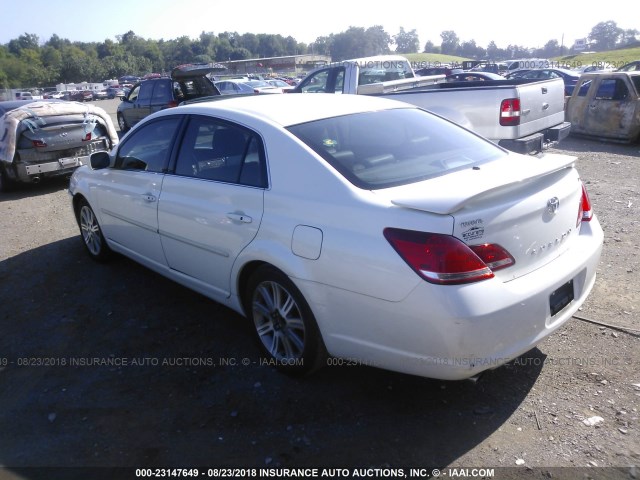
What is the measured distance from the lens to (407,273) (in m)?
2.66

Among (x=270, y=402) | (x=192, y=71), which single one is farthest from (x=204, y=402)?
(x=192, y=71)

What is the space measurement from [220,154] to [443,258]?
1988mm

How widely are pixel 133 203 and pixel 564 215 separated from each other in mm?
3398

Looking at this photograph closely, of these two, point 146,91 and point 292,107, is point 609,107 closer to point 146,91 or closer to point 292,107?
point 292,107

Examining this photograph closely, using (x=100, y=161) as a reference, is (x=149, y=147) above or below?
above

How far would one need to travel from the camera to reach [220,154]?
155 inches

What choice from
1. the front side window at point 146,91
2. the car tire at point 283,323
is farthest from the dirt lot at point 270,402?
the front side window at point 146,91

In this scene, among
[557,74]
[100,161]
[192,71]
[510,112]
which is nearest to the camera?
[100,161]

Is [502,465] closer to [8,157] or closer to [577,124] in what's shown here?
[8,157]

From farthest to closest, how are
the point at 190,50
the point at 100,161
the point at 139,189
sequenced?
the point at 190,50, the point at 100,161, the point at 139,189

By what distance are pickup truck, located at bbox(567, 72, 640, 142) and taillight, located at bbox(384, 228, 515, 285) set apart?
10.8m

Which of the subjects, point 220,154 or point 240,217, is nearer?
point 240,217

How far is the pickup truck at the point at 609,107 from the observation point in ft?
37.9

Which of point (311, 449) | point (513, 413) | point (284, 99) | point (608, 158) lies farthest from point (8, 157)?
Answer: point (608, 158)
